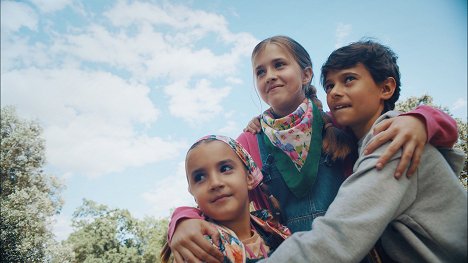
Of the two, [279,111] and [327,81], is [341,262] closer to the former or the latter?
[327,81]

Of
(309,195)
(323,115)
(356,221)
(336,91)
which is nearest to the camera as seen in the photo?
(356,221)

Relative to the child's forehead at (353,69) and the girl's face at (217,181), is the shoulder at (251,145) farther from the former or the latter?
the child's forehead at (353,69)

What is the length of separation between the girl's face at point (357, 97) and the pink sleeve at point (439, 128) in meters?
0.60

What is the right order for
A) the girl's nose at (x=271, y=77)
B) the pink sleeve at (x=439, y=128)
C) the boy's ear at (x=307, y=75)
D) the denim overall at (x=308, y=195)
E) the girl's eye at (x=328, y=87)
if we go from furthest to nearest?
the boy's ear at (x=307, y=75) → the girl's nose at (x=271, y=77) → the girl's eye at (x=328, y=87) → the denim overall at (x=308, y=195) → the pink sleeve at (x=439, y=128)

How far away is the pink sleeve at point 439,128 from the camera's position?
1639 mm

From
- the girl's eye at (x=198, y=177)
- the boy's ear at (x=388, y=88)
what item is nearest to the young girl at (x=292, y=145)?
the girl's eye at (x=198, y=177)

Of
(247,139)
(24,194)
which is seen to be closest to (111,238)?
(24,194)

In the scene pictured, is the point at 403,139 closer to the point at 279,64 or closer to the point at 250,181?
the point at 250,181

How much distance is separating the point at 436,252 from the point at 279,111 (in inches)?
76.3

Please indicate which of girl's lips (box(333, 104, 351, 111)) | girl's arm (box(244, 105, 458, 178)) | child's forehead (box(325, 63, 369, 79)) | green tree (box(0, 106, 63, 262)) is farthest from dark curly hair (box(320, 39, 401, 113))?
green tree (box(0, 106, 63, 262))

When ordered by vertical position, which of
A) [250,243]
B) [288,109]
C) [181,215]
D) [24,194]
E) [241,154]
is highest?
[24,194]

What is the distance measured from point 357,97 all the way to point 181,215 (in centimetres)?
154

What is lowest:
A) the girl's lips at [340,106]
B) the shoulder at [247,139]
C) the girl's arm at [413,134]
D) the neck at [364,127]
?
the girl's arm at [413,134]

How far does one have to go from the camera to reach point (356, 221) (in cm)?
134
